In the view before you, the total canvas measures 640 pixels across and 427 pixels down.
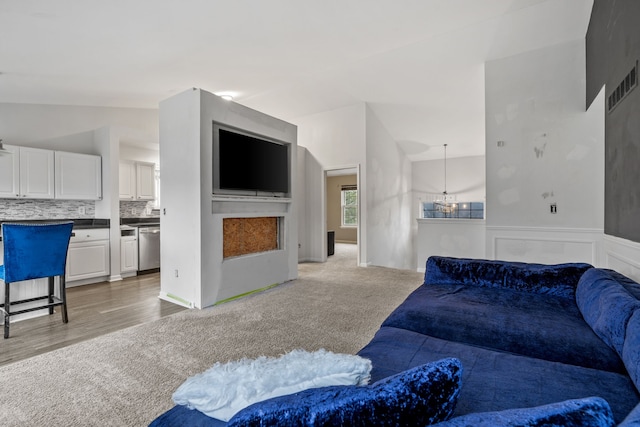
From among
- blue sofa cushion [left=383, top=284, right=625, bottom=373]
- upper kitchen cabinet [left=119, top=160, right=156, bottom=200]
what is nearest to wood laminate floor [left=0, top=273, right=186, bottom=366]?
upper kitchen cabinet [left=119, top=160, right=156, bottom=200]

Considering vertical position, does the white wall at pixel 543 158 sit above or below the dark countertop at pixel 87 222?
above

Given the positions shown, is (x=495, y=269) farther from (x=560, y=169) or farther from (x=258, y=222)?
(x=258, y=222)

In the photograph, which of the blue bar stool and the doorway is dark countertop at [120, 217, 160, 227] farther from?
the doorway

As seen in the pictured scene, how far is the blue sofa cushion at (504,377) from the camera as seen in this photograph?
1.01 metres

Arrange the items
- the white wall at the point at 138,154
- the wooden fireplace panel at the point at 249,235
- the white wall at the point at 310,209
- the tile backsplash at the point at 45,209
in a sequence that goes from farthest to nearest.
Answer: the white wall at the point at 310,209
the white wall at the point at 138,154
the tile backsplash at the point at 45,209
the wooden fireplace panel at the point at 249,235

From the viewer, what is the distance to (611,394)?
106cm

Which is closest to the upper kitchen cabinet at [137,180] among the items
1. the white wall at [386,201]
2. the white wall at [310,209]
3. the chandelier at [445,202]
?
the white wall at [310,209]

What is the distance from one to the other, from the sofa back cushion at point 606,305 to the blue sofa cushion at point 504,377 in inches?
9.0

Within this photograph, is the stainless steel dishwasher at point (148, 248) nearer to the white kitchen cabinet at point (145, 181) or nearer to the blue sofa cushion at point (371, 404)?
the white kitchen cabinet at point (145, 181)

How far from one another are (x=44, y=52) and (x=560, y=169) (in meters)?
5.76

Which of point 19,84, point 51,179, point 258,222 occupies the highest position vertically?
point 19,84

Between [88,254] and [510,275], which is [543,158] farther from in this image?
[88,254]

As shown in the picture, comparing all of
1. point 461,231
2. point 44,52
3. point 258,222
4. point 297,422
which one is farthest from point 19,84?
point 461,231

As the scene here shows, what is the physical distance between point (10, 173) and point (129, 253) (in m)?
1.81
